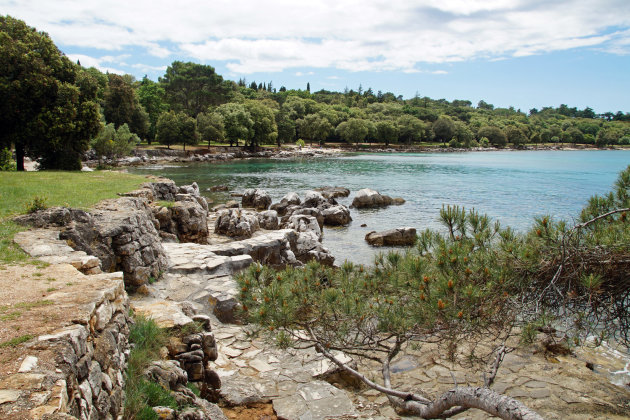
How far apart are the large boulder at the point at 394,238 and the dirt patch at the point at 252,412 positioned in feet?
51.3

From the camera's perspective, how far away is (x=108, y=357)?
439 centimetres

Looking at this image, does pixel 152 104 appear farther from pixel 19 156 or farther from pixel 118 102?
pixel 19 156

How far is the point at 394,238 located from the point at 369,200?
37.3 feet

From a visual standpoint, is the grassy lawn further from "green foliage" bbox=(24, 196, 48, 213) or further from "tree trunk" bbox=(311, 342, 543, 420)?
"tree trunk" bbox=(311, 342, 543, 420)

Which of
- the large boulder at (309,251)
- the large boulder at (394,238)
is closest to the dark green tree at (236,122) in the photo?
the large boulder at (394,238)

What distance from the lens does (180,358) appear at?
242 inches

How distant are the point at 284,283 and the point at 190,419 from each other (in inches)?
81.5

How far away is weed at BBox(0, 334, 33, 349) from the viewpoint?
3648mm

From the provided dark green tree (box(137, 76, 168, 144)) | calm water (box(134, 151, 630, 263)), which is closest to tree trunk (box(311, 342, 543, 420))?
calm water (box(134, 151, 630, 263))

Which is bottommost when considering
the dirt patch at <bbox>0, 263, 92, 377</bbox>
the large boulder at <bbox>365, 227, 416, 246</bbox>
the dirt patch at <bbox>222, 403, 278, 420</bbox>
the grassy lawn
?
the large boulder at <bbox>365, 227, 416, 246</bbox>

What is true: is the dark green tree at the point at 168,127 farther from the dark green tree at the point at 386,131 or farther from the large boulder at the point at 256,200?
the dark green tree at the point at 386,131

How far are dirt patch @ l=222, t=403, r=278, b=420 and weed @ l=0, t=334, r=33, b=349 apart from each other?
10.5 ft

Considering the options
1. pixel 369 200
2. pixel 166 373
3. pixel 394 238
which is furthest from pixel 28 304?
pixel 369 200

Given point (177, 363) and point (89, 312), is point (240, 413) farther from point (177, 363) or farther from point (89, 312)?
point (89, 312)
